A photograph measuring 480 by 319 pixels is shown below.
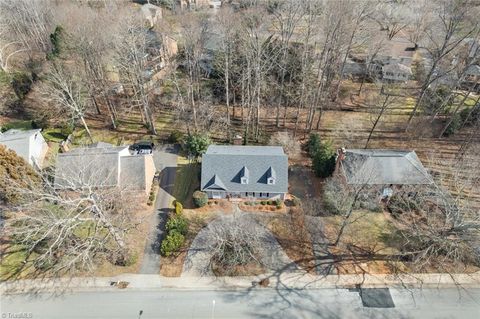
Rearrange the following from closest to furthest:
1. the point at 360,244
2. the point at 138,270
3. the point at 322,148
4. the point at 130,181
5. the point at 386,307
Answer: the point at 386,307 → the point at 138,270 → the point at 360,244 → the point at 130,181 → the point at 322,148

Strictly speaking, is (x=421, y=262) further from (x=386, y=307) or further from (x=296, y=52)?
(x=296, y=52)

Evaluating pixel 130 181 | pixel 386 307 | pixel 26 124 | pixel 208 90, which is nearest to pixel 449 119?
pixel 386 307

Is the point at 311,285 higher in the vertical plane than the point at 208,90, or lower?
lower

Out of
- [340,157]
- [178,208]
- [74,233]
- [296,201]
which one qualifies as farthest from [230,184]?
[74,233]

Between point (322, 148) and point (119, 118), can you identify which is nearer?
point (322, 148)

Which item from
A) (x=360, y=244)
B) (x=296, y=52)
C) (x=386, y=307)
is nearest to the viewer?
(x=386, y=307)

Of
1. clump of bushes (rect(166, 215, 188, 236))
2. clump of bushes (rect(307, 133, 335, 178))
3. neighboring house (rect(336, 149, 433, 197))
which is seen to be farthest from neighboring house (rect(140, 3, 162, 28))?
neighboring house (rect(336, 149, 433, 197))

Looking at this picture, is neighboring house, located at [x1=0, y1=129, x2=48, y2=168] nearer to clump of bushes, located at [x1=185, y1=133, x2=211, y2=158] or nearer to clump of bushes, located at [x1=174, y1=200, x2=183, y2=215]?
clump of bushes, located at [x1=185, y1=133, x2=211, y2=158]
